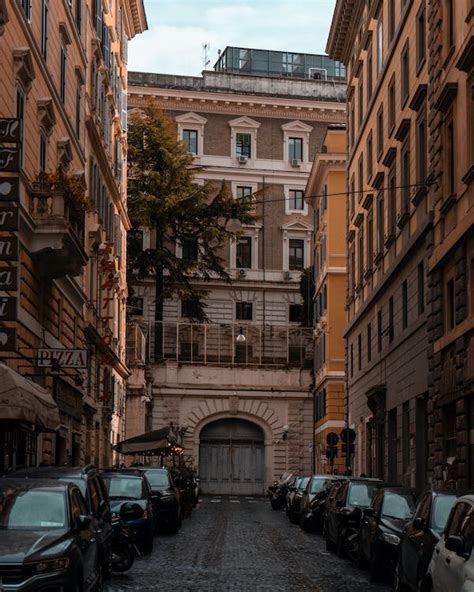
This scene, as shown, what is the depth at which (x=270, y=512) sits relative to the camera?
1826 inches

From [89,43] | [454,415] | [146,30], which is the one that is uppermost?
[146,30]

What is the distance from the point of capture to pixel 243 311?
2876 inches

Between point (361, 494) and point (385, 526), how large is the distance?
18.4ft

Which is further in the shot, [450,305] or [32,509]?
[450,305]

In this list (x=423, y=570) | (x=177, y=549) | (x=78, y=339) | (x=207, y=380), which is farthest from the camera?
(x=207, y=380)

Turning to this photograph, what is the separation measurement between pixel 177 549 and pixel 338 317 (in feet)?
115

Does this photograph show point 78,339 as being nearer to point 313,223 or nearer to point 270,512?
point 270,512

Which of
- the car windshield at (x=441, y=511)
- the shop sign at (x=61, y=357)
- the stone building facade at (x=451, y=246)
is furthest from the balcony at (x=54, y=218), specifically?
the car windshield at (x=441, y=511)

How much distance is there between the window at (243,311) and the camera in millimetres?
72938

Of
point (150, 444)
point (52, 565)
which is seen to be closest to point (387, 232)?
point (150, 444)

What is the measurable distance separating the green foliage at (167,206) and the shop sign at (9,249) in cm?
4198

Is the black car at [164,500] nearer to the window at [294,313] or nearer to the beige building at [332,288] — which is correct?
the beige building at [332,288]

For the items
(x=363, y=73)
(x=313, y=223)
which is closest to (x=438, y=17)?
(x=363, y=73)

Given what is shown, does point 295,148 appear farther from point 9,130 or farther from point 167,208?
point 9,130
